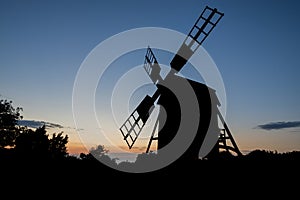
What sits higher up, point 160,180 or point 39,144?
point 39,144

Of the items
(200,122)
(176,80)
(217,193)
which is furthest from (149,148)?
(217,193)

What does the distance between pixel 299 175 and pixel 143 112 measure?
12682 mm

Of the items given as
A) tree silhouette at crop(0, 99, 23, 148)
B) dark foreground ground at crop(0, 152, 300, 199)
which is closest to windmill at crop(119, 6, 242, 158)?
dark foreground ground at crop(0, 152, 300, 199)

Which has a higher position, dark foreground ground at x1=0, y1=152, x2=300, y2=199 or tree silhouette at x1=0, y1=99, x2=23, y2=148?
tree silhouette at x1=0, y1=99, x2=23, y2=148

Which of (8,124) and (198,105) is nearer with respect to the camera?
(198,105)

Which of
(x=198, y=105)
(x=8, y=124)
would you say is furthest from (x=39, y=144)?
(x=198, y=105)

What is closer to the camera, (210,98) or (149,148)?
(210,98)

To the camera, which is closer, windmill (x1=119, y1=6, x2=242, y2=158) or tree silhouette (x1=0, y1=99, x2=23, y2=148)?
windmill (x1=119, y1=6, x2=242, y2=158)

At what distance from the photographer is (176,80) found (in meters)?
16.7

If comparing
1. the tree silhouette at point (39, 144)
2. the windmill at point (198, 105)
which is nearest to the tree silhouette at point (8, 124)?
the tree silhouette at point (39, 144)

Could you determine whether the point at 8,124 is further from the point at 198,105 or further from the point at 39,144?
the point at 198,105

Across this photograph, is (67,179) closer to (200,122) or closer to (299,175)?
(299,175)

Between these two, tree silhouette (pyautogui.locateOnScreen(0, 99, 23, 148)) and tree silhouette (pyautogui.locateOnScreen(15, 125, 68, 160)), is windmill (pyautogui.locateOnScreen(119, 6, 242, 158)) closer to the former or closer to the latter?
tree silhouette (pyautogui.locateOnScreen(15, 125, 68, 160))

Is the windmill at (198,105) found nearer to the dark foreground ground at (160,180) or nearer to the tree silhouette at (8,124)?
the dark foreground ground at (160,180)
